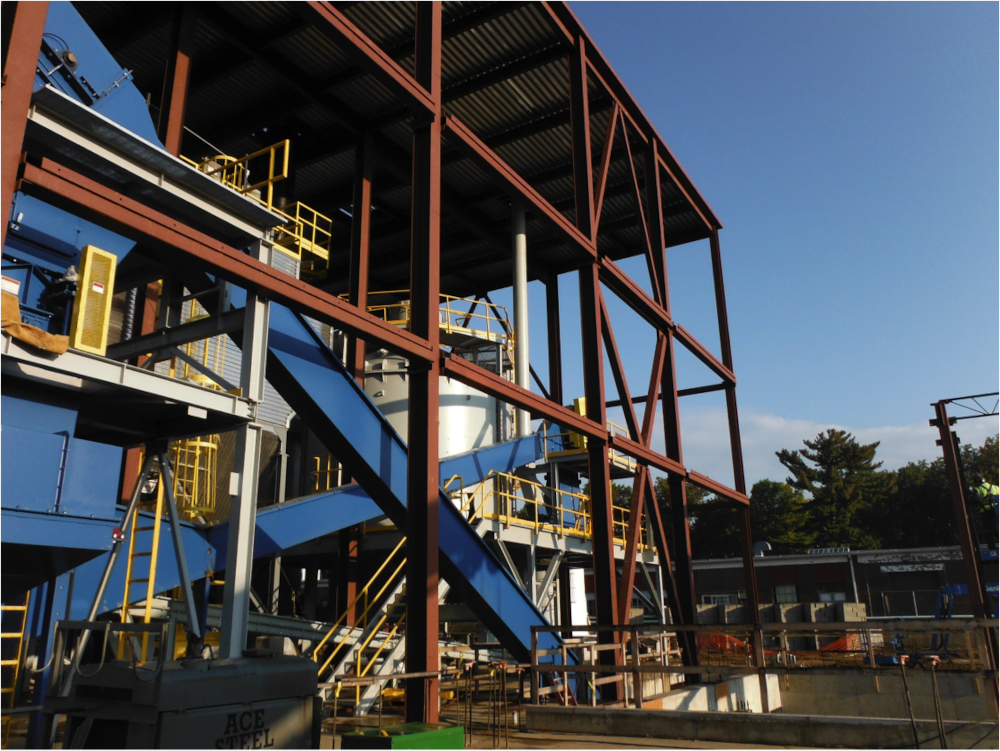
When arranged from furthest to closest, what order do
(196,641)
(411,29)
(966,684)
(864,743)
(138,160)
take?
(966,684) → (411,29) → (864,743) → (138,160) → (196,641)

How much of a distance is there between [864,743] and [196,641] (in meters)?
8.54

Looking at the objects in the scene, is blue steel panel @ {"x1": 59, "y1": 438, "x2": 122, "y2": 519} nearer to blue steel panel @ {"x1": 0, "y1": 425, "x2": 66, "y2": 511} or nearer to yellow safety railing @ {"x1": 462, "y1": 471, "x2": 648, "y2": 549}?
blue steel panel @ {"x1": 0, "y1": 425, "x2": 66, "y2": 511}

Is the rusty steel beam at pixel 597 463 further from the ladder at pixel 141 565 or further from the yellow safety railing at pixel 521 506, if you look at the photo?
the ladder at pixel 141 565

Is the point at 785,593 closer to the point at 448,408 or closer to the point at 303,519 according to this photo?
the point at 448,408

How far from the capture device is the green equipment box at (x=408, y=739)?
689cm

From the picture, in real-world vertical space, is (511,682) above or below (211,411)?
below

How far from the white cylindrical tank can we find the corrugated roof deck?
16.5ft

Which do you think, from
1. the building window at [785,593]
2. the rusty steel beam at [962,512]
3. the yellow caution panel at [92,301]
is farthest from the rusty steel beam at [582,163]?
the building window at [785,593]

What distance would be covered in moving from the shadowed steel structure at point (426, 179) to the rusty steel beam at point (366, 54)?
0.11 feet

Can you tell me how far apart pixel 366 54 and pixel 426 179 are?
2.02 meters

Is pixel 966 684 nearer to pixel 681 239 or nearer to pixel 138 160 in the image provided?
pixel 681 239

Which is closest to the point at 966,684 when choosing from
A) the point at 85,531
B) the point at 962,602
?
the point at 85,531

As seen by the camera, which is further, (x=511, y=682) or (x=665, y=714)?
(x=511, y=682)

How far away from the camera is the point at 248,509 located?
28.9 ft
